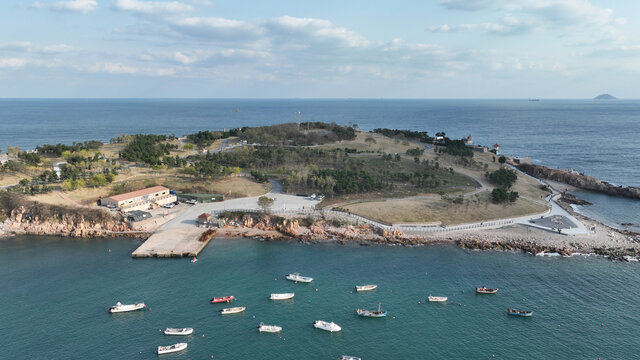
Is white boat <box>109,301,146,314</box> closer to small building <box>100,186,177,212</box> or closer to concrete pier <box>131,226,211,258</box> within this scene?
concrete pier <box>131,226,211,258</box>

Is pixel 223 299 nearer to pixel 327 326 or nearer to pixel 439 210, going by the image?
pixel 327 326

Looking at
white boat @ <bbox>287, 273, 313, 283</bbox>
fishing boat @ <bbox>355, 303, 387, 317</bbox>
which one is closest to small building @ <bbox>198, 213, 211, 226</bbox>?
white boat @ <bbox>287, 273, 313, 283</bbox>

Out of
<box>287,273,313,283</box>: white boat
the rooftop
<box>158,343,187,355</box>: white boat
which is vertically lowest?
<box>158,343,187,355</box>: white boat

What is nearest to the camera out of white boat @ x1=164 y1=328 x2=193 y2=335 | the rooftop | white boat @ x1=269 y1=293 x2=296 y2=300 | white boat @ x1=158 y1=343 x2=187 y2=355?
white boat @ x1=158 y1=343 x2=187 y2=355

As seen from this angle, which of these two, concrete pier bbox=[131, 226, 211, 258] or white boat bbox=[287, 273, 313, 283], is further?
concrete pier bbox=[131, 226, 211, 258]

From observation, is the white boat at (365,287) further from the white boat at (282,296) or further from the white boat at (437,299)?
the white boat at (282,296)

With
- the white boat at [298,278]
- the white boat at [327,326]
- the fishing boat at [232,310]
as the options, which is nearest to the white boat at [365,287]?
the white boat at [298,278]

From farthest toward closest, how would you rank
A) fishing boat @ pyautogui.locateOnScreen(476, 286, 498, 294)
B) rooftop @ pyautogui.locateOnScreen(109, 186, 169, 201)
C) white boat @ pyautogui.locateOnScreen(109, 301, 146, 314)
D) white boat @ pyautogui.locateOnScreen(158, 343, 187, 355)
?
rooftop @ pyautogui.locateOnScreen(109, 186, 169, 201), fishing boat @ pyautogui.locateOnScreen(476, 286, 498, 294), white boat @ pyautogui.locateOnScreen(109, 301, 146, 314), white boat @ pyautogui.locateOnScreen(158, 343, 187, 355)
